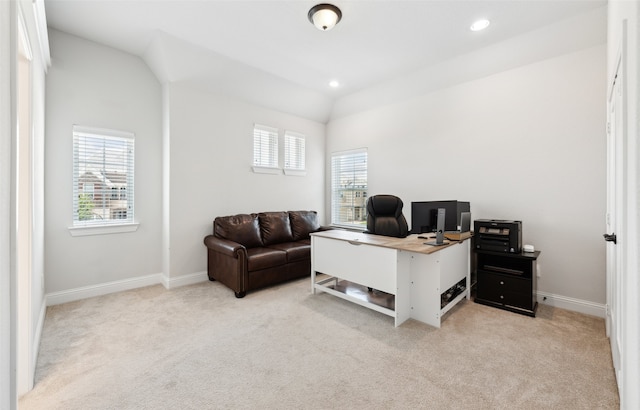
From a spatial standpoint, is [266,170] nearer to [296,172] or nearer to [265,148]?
[265,148]

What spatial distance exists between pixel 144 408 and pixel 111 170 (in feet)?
9.99

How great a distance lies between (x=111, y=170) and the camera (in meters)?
3.52

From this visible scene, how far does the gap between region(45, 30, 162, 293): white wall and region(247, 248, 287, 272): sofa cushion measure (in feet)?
5.05

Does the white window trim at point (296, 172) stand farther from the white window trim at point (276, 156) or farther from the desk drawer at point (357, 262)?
the desk drawer at point (357, 262)

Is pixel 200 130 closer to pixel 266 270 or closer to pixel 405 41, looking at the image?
pixel 266 270

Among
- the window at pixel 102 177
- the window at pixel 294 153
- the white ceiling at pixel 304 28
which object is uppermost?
the white ceiling at pixel 304 28

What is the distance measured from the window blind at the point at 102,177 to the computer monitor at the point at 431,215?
3.81 metres

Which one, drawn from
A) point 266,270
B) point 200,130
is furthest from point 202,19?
point 266,270

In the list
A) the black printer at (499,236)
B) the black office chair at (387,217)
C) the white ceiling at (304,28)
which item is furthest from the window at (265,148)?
the black printer at (499,236)

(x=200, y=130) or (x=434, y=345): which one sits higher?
(x=200, y=130)

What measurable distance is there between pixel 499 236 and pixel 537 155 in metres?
1.12

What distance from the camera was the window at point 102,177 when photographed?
3.29 m

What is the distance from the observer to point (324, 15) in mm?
2604

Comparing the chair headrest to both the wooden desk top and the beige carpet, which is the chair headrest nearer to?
the wooden desk top
